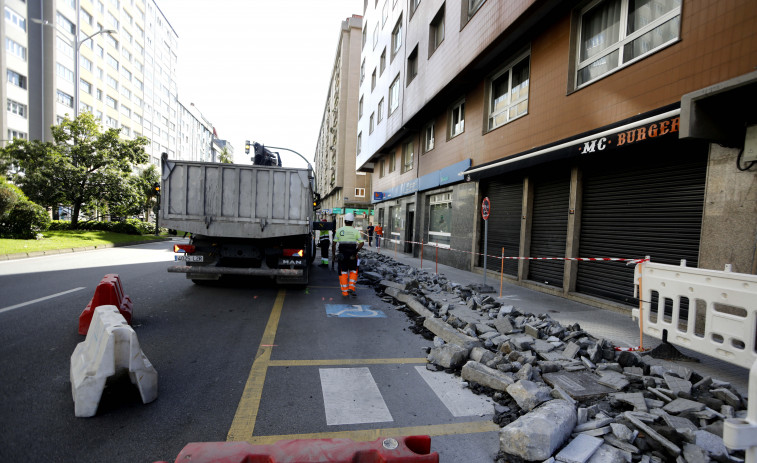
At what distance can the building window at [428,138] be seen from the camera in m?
17.4

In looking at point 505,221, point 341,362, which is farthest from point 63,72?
point 341,362

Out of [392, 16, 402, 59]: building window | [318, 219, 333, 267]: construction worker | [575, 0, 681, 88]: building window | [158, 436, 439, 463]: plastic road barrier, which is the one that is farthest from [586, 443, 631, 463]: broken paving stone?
[392, 16, 402, 59]: building window

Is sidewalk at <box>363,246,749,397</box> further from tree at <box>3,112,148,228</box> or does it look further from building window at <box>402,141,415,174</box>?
tree at <box>3,112,148,228</box>

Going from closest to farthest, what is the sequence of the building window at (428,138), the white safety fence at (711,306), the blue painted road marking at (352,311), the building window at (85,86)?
the white safety fence at (711,306), the blue painted road marking at (352,311), the building window at (428,138), the building window at (85,86)

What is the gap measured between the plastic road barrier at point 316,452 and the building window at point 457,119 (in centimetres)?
1352

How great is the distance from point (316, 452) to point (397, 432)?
1.10 metres

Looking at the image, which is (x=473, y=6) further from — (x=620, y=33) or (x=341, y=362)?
(x=341, y=362)

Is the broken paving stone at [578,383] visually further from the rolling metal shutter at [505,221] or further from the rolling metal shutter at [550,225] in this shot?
the rolling metal shutter at [505,221]

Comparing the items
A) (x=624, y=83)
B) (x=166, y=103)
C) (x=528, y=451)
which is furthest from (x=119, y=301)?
(x=166, y=103)

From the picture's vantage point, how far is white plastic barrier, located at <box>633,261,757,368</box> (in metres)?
3.45

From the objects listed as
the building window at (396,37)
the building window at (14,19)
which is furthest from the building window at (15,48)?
the building window at (396,37)

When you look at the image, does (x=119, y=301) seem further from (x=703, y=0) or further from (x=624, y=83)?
(x=703, y=0)

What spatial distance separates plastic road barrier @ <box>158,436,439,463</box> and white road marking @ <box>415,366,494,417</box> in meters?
1.42

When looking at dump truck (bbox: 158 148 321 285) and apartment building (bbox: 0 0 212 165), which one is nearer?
dump truck (bbox: 158 148 321 285)
